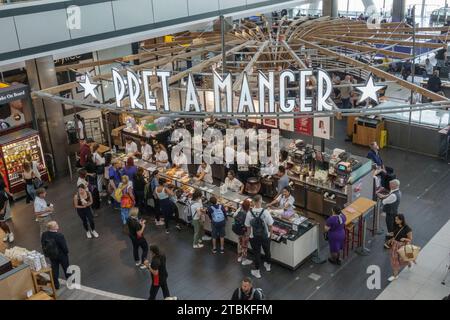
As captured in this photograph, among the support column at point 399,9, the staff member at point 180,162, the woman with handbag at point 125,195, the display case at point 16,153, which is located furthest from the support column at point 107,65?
the support column at point 399,9

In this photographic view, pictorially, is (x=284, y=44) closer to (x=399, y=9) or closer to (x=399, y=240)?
(x=399, y=240)

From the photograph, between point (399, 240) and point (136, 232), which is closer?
point (399, 240)

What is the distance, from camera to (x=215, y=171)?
58.9ft

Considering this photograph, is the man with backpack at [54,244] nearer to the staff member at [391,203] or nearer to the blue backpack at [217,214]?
the blue backpack at [217,214]

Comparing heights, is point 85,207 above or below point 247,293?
below

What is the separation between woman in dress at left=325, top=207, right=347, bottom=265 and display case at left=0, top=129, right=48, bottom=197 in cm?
1029

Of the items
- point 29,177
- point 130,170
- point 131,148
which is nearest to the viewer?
point 130,170

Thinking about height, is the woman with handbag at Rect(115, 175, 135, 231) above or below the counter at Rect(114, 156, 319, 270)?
above

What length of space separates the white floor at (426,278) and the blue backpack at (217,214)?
4.03 m

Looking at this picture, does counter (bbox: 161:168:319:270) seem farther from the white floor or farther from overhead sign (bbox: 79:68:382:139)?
overhead sign (bbox: 79:68:382:139)

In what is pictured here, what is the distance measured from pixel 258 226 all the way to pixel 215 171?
614 centimetres

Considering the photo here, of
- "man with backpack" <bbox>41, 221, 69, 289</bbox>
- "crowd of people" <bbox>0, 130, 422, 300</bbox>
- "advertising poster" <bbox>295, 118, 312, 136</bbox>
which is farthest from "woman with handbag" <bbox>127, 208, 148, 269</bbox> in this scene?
"advertising poster" <bbox>295, 118, 312, 136</bbox>

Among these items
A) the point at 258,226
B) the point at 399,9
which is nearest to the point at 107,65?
the point at 258,226

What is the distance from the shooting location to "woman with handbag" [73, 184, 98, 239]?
45.3ft
